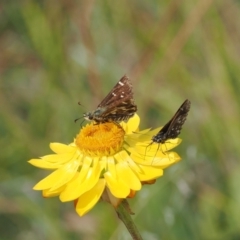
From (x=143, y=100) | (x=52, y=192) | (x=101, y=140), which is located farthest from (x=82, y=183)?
(x=143, y=100)

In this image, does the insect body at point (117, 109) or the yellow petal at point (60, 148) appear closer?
the insect body at point (117, 109)

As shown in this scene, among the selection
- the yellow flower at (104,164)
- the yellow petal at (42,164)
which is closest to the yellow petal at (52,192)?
the yellow flower at (104,164)

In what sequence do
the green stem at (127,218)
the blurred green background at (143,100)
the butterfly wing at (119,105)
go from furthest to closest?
the blurred green background at (143,100), the butterfly wing at (119,105), the green stem at (127,218)

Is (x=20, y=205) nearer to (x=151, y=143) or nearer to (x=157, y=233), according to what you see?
(x=157, y=233)

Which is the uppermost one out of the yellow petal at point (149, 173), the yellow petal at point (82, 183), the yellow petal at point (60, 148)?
the yellow petal at point (60, 148)

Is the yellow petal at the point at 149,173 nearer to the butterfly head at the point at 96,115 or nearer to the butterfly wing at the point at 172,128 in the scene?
the butterfly wing at the point at 172,128

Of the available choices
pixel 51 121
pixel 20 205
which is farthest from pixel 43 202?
pixel 51 121
